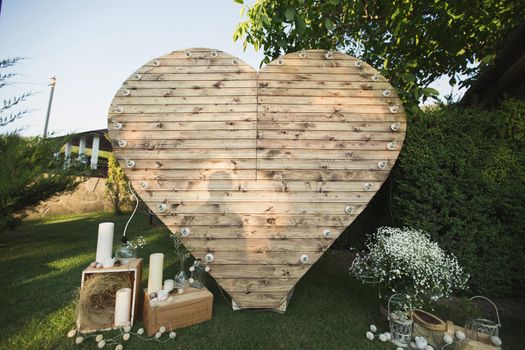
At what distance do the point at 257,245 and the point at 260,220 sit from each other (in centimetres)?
24

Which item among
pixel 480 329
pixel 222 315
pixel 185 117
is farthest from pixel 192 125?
pixel 480 329

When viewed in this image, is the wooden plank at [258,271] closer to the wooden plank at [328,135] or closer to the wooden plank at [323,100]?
the wooden plank at [328,135]

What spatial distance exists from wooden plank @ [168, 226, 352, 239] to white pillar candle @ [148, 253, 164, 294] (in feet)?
1.03

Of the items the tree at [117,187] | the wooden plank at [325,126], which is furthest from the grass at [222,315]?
the tree at [117,187]

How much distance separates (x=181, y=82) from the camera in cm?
288

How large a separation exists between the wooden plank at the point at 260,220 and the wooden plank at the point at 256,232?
0.12ft

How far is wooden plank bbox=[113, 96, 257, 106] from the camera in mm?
2799

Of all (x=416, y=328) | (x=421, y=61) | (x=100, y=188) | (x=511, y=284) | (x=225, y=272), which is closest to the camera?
(x=416, y=328)

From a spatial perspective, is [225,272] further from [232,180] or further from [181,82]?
[181,82]

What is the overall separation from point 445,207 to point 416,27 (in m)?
3.07

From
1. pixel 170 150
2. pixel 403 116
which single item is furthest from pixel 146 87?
pixel 403 116

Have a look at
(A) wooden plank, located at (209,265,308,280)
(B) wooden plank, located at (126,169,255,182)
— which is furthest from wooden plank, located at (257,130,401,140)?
(A) wooden plank, located at (209,265,308,280)

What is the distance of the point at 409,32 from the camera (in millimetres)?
4488

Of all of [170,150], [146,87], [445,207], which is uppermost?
[146,87]
